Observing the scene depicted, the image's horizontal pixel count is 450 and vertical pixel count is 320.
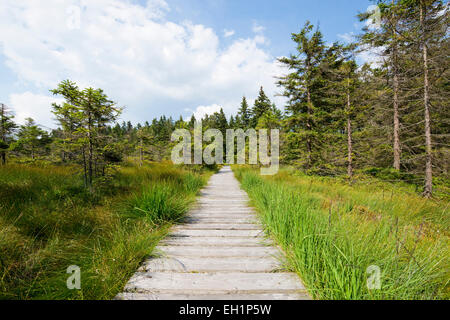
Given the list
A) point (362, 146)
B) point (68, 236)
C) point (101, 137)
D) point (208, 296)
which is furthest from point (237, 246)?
point (362, 146)

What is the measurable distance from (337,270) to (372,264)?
11.9 inches

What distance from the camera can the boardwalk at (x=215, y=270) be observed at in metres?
1.37

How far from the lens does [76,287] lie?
1.35 m

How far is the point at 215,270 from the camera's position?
1664 millimetres

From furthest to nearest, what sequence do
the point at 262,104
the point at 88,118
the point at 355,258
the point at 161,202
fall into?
the point at 262,104 < the point at 88,118 < the point at 161,202 < the point at 355,258

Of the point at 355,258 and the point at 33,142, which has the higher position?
the point at 33,142

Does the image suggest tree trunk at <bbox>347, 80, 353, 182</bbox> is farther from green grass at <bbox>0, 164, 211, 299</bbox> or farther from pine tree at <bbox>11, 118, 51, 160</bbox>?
pine tree at <bbox>11, 118, 51, 160</bbox>

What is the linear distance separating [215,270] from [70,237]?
2171 mm

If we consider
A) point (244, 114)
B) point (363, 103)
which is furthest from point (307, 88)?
point (244, 114)

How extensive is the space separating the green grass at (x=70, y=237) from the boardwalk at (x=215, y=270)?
20cm

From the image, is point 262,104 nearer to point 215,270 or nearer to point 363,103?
point 363,103

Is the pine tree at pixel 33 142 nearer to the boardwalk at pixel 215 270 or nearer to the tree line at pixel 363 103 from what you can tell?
the tree line at pixel 363 103

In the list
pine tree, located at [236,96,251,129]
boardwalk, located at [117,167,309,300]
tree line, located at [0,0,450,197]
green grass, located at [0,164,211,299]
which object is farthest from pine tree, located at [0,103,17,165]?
pine tree, located at [236,96,251,129]
